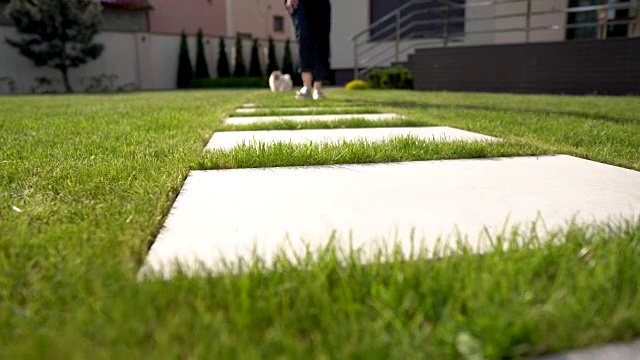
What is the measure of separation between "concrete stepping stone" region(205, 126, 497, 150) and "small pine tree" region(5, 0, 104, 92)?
13809 millimetres

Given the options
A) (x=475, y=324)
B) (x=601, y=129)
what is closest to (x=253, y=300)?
(x=475, y=324)

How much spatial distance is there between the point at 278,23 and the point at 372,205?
20831 millimetres

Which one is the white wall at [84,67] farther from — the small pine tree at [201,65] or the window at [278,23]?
the window at [278,23]

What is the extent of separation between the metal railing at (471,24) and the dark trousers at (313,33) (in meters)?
3.79

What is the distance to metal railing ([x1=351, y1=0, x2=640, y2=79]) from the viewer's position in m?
8.80

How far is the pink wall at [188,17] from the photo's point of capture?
17.4m

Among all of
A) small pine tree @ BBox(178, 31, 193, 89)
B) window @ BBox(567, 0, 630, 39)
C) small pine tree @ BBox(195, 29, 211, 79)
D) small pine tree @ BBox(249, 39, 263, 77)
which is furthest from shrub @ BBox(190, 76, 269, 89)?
window @ BBox(567, 0, 630, 39)

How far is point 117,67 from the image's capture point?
16344 millimetres

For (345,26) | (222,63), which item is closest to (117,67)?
(222,63)

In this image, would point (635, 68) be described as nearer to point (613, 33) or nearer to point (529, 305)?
point (613, 33)

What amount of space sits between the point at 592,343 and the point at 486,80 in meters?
8.81

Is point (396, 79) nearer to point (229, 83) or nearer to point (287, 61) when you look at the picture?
point (229, 83)

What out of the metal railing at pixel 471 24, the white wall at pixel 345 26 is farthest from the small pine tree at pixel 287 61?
the metal railing at pixel 471 24

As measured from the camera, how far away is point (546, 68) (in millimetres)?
8078
